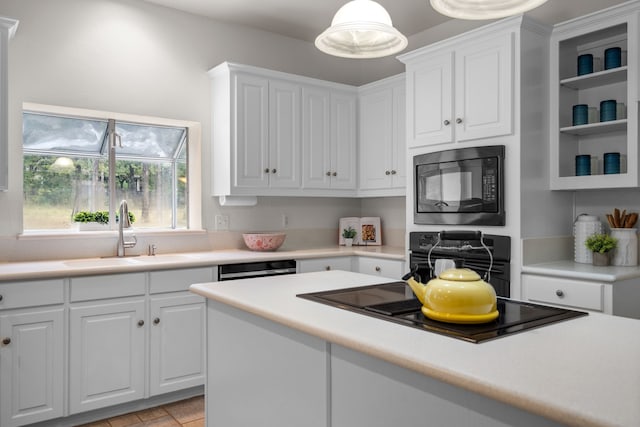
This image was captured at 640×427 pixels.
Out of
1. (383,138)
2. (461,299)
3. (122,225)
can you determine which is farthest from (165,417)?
(383,138)

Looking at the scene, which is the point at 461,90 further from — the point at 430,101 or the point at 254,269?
the point at 254,269

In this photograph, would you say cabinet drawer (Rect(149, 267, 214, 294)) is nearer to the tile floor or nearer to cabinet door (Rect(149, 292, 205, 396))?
cabinet door (Rect(149, 292, 205, 396))

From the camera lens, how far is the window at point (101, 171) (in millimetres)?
3408

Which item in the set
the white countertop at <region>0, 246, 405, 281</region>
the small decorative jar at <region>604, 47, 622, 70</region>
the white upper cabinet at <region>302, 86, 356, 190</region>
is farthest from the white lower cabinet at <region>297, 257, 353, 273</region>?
the small decorative jar at <region>604, 47, 622, 70</region>

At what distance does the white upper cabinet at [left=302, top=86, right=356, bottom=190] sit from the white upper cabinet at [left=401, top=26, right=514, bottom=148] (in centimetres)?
81

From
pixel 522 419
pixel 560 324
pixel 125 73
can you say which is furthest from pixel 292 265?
pixel 522 419

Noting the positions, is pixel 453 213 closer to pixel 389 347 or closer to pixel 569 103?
pixel 569 103

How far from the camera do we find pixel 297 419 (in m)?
1.55

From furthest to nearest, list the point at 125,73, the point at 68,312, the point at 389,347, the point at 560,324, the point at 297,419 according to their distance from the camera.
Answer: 1. the point at 125,73
2. the point at 68,312
3. the point at 297,419
4. the point at 560,324
5. the point at 389,347

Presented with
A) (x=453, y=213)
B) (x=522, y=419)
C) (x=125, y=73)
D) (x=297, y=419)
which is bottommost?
(x=297, y=419)

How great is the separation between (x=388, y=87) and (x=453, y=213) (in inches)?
54.0

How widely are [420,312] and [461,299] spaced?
9.3 inches

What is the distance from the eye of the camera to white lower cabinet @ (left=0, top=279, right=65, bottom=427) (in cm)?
257

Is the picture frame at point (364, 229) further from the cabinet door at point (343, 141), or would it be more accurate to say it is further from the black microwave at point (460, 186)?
the black microwave at point (460, 186)
